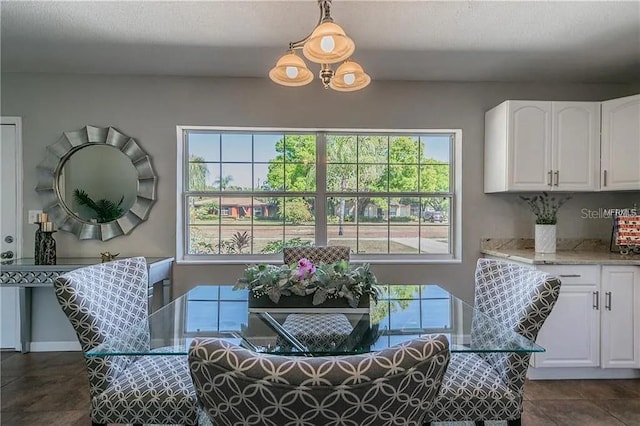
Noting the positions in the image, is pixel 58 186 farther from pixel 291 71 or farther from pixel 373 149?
pixel 373 149

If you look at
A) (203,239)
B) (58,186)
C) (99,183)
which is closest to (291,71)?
(203,239)

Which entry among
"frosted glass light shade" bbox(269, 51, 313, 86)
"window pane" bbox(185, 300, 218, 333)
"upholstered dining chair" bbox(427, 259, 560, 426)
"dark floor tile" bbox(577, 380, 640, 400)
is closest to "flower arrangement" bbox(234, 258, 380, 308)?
"window pane" bbox(185, 300, 218, 333)

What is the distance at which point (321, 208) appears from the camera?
329 cm

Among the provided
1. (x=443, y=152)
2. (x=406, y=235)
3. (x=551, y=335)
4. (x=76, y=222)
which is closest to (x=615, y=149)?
(x=443, y=152)

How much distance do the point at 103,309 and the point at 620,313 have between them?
334 cm

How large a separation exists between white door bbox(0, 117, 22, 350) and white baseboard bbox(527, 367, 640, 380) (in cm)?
429

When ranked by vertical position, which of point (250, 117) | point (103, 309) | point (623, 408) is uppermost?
point (250, 117)

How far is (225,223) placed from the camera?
3.30 metres

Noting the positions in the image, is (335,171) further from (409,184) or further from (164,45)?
(164,45)

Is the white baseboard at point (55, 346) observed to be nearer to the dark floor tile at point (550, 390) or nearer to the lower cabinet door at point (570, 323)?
the dark floor tile at point (550, 390)

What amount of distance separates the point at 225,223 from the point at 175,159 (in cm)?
73

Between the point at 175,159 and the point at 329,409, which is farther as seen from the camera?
the point at 175,159

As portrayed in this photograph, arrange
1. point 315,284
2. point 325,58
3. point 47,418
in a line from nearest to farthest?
1. point 325,58
2. point 315,284
3. point 47,418

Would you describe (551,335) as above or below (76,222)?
below
